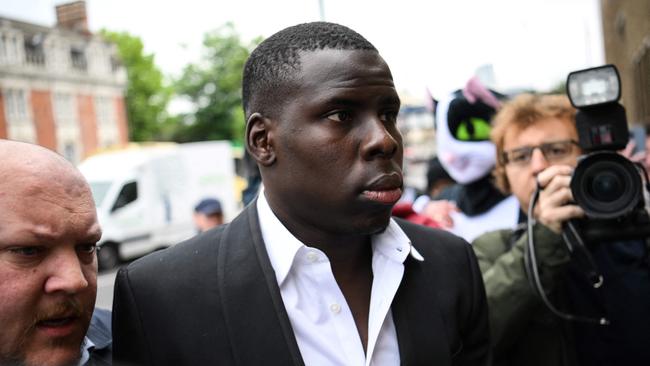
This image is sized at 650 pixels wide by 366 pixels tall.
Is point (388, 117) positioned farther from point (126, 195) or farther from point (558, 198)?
point (126, 195)

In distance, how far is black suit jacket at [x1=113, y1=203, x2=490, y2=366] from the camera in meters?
→ 1.57

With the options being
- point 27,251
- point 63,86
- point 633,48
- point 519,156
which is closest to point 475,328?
point 519,156

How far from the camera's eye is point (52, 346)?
1.44 meters

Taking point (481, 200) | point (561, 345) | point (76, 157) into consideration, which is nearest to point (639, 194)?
point (561, 345)

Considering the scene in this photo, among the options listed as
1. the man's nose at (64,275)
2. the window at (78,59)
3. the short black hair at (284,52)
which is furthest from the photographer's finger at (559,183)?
the window at (78,59)

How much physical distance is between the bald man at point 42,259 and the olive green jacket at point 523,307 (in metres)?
1.36

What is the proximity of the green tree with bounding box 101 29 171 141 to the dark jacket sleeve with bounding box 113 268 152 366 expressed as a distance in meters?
42.5

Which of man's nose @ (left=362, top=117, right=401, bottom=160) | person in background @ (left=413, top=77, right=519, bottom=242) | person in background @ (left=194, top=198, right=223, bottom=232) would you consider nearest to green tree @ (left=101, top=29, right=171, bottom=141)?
person in background @ (left=194, top=198, right=223, bottom=232)

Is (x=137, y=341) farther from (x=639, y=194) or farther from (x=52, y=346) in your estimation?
(x=639, y=194)

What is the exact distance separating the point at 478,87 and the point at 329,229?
2391 millimetres

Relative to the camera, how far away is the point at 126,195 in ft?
49.0

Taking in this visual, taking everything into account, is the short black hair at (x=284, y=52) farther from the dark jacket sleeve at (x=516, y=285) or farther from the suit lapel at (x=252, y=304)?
the dark jacket sleeve at (x=516, y=285)

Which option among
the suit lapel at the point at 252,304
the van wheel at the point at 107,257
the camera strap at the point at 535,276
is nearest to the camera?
the suit lapel at the point at 252,304

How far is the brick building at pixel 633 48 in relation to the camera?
14797 millimetres
